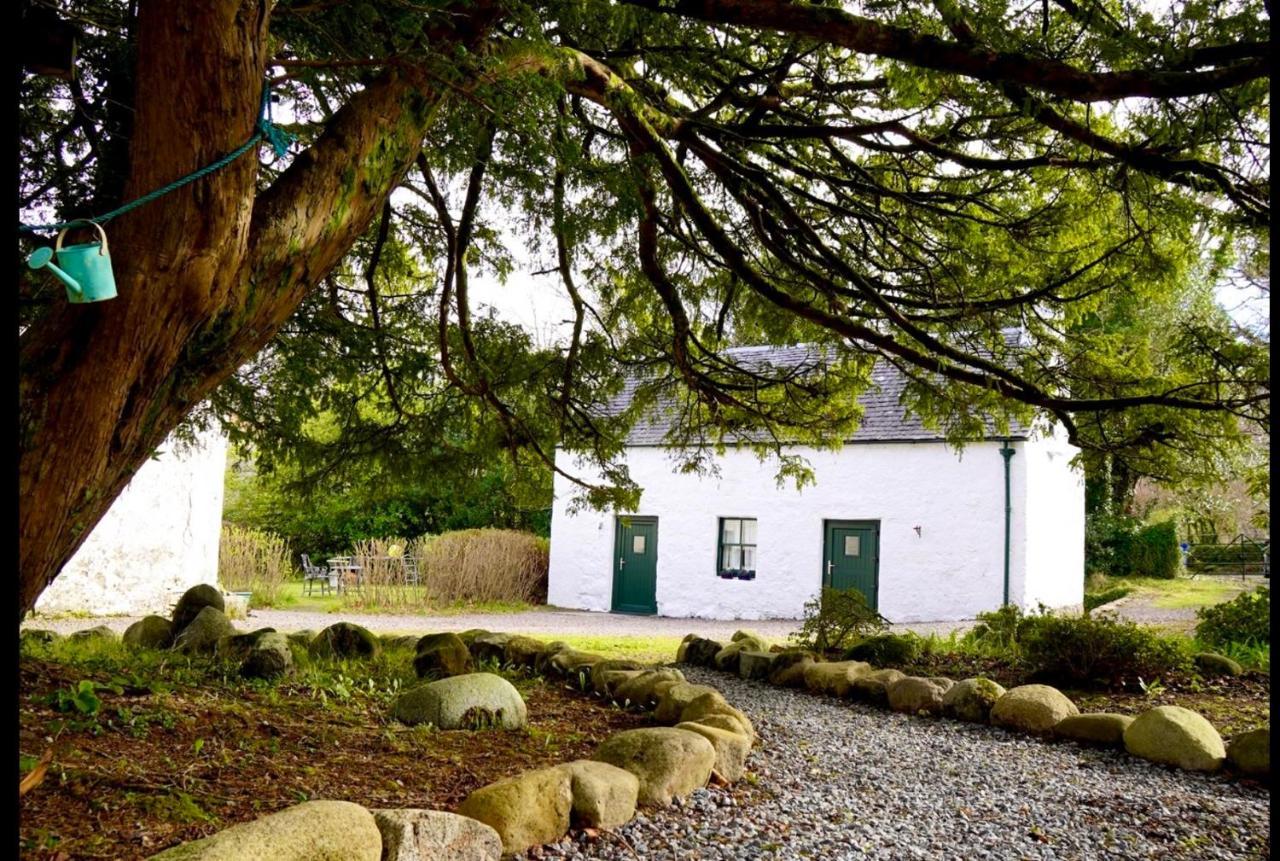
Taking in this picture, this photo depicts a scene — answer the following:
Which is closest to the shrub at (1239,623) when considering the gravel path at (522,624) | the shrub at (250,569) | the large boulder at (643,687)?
the gravel path at (522,624)

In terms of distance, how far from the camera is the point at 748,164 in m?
6.30

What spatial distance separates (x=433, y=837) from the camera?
3.30 meters

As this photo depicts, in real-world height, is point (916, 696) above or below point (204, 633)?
below

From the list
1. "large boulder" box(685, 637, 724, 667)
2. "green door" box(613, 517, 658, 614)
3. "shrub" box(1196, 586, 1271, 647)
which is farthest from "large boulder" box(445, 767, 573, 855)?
"green door" box(613, 517, 658, 614)

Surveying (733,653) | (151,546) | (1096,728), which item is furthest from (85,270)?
(151,546)

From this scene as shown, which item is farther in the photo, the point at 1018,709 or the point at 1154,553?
the point at 1154,553

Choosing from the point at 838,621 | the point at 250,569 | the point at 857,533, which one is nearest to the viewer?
the point at 838,621

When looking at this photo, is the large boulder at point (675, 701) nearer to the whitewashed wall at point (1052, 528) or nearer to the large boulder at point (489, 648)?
the large boulder at point (489, 648)

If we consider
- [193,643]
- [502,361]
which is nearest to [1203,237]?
[502,361]

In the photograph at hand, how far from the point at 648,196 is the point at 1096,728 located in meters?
4.83

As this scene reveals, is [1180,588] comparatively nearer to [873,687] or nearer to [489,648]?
[873,687]

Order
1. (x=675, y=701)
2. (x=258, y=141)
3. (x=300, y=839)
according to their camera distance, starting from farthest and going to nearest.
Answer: (x=675, y=701) → (x=300, y=839) → (x=258, y=141)

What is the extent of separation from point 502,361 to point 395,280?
4.25ft

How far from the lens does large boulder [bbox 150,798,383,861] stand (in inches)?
107
